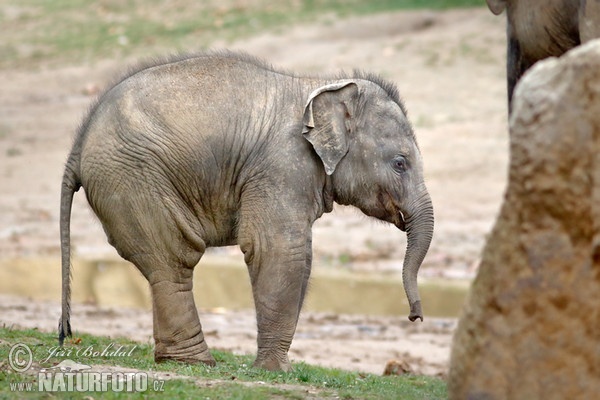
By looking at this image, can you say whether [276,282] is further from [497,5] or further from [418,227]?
[497,5]

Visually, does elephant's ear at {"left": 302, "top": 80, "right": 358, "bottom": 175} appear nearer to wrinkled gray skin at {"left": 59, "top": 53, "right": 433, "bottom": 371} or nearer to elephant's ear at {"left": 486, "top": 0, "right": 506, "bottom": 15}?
wrinkled gray skin at {"left": 59, "top": 53, "right": 433, "bottom": 371}

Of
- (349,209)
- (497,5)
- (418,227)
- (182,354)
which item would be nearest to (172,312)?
(182,354)

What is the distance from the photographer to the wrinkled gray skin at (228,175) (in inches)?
282

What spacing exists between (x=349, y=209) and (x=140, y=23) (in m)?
12.1

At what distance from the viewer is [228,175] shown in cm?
733

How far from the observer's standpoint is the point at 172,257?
23.7 feet

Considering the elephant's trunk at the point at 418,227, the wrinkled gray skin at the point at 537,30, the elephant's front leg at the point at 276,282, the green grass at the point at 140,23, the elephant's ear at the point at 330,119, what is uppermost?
A: the green grass at the point at 140,23

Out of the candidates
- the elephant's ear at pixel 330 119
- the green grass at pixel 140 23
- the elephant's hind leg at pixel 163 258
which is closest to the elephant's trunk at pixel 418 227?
the elephant's ear at pixel 330 119

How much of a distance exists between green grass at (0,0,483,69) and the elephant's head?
625 inches

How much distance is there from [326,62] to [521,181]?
17548mm

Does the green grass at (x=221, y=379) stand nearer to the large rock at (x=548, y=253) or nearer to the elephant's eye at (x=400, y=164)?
the elephant's eye at (x=400, y=164)

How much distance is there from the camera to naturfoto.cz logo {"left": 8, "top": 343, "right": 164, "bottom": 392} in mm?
5734

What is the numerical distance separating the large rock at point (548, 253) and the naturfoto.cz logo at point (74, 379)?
1963 millimetres

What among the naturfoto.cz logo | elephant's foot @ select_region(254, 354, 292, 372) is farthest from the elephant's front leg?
the naturfoto.cz logo
